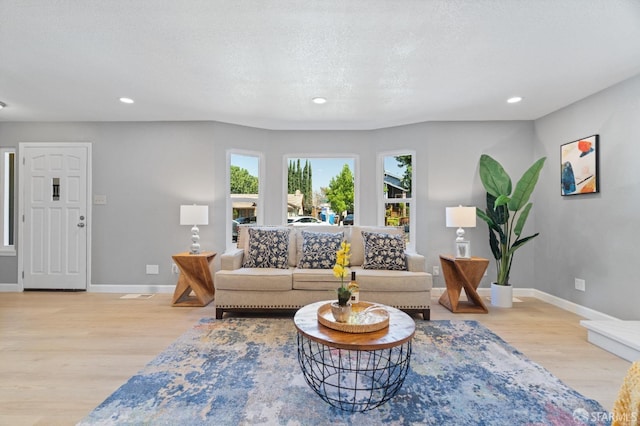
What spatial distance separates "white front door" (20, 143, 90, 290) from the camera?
4176 mm

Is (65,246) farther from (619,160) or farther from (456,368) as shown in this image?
(619,160)

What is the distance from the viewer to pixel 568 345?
2523mm

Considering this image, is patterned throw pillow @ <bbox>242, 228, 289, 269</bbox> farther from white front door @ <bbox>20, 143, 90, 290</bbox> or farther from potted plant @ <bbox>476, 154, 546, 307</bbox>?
white front door @ <bbox>20, 143, 90, 290</bbox>

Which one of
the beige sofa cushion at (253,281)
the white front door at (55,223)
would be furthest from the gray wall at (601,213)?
the white front door at (55,223)

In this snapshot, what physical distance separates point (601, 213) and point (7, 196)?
7500mm

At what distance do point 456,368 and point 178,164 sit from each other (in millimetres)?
4018

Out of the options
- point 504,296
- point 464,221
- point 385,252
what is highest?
point 464,221

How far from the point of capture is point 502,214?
3664mm

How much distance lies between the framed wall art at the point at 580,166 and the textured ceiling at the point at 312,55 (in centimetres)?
53

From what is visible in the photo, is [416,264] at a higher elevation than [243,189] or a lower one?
lower

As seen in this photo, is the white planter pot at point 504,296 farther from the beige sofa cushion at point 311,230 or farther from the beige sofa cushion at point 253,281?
the beige sofa cushion at point 253,281

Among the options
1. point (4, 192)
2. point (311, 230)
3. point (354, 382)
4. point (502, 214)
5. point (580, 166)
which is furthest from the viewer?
point (4, 192)

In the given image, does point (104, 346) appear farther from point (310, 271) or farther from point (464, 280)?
point (464, 280)

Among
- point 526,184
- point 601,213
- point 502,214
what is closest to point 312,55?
point 526,184
